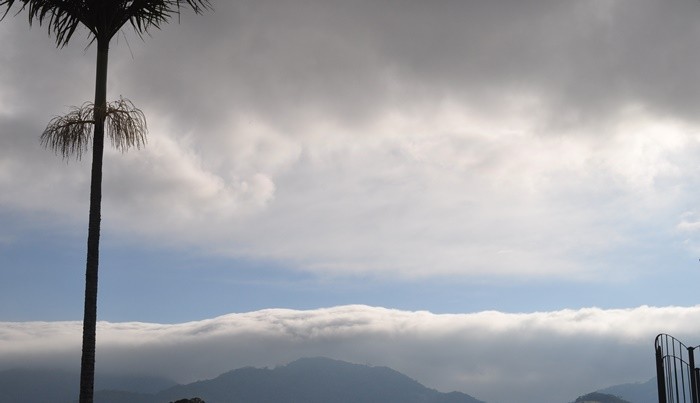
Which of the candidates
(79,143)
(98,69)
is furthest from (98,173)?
(98,69)

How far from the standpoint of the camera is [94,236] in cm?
1797

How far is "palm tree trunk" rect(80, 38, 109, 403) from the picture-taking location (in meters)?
17.3

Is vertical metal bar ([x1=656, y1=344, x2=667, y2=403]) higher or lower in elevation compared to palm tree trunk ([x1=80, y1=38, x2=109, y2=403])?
lower

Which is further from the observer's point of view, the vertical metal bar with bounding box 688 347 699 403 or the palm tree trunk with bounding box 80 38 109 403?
the vertical metal bar with bounding box 688 347 699 403

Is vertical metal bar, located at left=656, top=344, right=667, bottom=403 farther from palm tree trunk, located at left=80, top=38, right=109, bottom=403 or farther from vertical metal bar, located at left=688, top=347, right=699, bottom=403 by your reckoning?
palm tree trunk, located at left=80, top=38, right=109, bottom=403

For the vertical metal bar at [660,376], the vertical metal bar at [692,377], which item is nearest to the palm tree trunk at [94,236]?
the vertical metal bar at [660,376]

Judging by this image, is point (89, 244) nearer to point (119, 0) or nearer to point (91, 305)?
point (91, 305)

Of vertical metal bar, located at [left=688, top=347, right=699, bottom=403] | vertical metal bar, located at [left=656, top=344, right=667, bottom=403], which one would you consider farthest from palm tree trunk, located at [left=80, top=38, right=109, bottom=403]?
vertical metal bar, located at [left=688, top=347, right=699, bottom=403]

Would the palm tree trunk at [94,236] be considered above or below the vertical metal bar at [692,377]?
above

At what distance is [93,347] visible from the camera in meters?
17.4

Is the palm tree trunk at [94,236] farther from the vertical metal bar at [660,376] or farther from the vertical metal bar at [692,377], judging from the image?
the vertical metal bar at [692,377]

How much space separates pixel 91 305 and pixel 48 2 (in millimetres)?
8868

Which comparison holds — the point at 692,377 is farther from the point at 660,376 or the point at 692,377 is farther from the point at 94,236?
the point at 94,236

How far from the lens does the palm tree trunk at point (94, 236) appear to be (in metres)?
17.3
